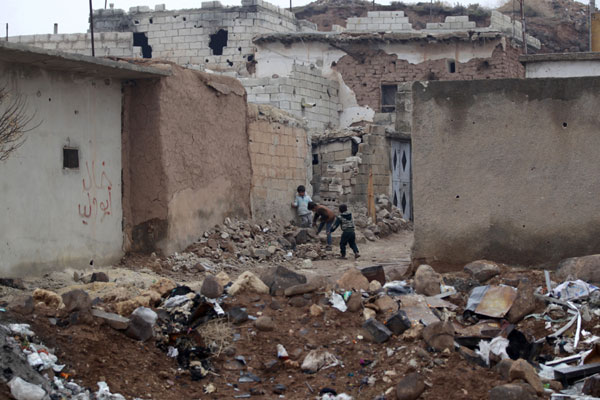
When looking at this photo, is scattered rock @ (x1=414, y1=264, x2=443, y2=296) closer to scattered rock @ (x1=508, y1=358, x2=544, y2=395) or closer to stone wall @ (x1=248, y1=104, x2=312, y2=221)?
scattered rock @ (x1=508, y1=358, x2=544, y2=395)

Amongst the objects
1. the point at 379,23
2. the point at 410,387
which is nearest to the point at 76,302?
the point at 410,387

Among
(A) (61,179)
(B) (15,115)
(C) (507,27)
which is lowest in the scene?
(A) (61,179)

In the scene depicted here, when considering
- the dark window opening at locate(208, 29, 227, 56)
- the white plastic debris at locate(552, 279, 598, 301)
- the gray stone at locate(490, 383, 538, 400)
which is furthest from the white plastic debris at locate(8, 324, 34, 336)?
the dark window opening at locate(208, 29, 227, 56)

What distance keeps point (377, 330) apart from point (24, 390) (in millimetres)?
2771

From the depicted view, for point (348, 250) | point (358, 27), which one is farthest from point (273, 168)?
point (358, 27)

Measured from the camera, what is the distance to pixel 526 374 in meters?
5.46

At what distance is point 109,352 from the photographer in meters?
5.97

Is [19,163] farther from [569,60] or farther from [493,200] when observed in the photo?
[569,60]

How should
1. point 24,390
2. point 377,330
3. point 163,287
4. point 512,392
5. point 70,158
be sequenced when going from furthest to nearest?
point 70,158
point 163,287
point 377,330
point 512,392
point 24,390

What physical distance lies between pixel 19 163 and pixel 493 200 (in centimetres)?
560

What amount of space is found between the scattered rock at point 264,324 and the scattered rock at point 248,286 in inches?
24.1

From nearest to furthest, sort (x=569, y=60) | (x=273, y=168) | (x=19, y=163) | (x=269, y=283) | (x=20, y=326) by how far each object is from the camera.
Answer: (x=20, y=326), (x=269, y=283), (x=19, y=163), (x=569, y=60), (x=273, y=168)

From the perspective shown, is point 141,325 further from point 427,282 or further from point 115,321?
point 427,282

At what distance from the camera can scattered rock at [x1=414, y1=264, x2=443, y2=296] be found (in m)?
7.35
